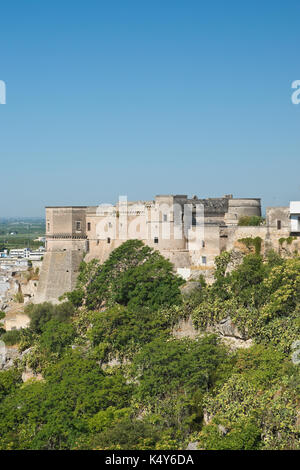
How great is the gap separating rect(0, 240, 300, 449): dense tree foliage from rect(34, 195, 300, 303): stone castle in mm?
1183

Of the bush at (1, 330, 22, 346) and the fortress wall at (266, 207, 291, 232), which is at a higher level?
the fortress wall at (266, 207, 291, 232)

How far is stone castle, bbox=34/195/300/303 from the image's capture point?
1350 inches

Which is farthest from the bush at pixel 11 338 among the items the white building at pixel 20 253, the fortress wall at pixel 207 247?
the white building at pixel 20 253

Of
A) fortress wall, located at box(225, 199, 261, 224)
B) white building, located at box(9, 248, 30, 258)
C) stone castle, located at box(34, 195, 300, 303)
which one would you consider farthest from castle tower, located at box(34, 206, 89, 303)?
white building, located at box(9, 248, 30, 258)

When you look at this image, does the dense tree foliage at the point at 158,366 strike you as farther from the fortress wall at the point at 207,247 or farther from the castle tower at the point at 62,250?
the castle tower at the point at 62,250

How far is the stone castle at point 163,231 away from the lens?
34.3m

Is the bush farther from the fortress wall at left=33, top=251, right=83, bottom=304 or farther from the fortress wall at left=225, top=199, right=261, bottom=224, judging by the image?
the fortress wall at left=225, top=199, right=261, bottom=224

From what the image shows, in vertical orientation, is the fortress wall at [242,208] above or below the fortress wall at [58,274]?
above

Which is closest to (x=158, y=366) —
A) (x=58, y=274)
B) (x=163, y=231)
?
(x=163, y=231)

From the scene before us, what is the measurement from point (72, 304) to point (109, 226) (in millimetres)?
5121

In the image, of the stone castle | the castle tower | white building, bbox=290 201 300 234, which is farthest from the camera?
the castle tower

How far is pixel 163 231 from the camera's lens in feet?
122

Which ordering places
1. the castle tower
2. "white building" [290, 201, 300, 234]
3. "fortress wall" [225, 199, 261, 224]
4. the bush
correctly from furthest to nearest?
the castle tower → "fortress wall" [225, 199, 261, 224] → the bush → "white building" [290, 201, 300, 234]

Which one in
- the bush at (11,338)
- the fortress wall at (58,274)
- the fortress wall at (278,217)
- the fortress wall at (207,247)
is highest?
the fortress wall at (278,217)
